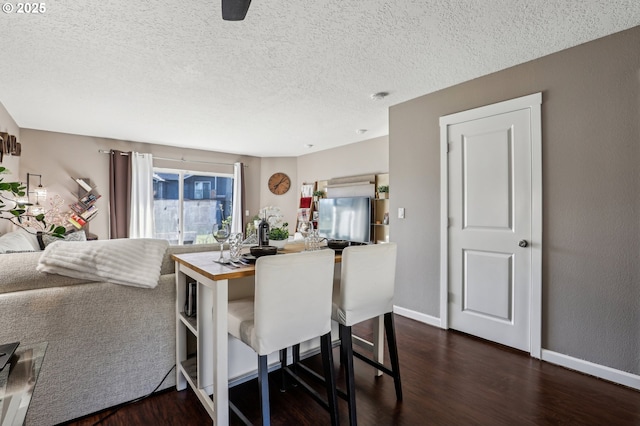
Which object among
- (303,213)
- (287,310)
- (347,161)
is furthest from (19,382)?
(303,213)

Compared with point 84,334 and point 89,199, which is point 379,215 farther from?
point 89,199

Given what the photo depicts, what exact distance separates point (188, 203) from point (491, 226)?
5333 millimetres

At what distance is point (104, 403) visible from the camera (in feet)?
5.57

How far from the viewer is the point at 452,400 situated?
6.00 ft

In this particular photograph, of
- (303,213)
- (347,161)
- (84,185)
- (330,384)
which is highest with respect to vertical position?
(347,161)

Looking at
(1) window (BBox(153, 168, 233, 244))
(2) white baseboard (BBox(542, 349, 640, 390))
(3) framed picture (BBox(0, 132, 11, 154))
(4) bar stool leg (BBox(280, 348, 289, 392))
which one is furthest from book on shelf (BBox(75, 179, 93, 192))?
(2) white baseboard (BBox(542, 349, 640, 390))

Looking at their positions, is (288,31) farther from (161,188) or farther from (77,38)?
(161,188)

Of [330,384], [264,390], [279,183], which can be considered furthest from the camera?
[279,183]

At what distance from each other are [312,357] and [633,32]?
3.20 metres

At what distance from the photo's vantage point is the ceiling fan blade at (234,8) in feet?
3.99

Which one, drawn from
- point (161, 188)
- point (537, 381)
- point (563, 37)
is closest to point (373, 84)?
point (563, 37)

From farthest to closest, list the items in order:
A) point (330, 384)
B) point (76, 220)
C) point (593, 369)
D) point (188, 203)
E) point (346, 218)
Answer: point (188, 203)
point (346, 218)
point (76, 220)
point (593, 369)
point (330, 384)

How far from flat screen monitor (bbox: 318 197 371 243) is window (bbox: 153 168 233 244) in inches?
88.0

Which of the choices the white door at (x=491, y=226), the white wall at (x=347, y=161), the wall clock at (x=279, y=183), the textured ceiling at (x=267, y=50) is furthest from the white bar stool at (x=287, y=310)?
the wall clock at (x=279, y=183)
